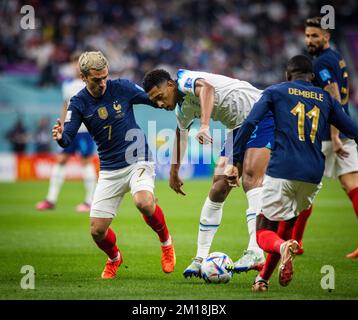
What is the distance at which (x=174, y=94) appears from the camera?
728 centimetres

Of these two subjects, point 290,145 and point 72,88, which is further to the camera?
point 72,88

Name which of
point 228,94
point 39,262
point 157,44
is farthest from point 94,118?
point 157,44

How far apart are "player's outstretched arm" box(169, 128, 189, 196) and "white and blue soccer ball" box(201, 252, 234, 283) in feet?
2.98

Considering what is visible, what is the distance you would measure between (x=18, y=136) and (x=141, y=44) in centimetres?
566

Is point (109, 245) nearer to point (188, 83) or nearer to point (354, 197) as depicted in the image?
point (188, 83)

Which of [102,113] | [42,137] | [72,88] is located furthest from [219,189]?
[42,137]

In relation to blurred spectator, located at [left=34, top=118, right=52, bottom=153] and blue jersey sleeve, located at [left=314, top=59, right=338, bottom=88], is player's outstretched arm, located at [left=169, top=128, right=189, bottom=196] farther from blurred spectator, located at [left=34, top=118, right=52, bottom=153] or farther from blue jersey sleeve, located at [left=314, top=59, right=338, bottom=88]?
blurred spectator, located at [left=34, top=118, right=52, bottom=153]

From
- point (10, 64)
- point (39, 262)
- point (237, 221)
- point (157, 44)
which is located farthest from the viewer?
point (157, 44)

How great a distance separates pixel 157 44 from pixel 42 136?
220 inches

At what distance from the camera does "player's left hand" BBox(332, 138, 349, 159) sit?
9102 mm

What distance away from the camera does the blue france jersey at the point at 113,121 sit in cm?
763

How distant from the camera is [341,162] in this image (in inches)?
371

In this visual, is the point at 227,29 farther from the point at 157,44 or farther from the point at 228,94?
the point at 228,94

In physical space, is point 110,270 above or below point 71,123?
below
